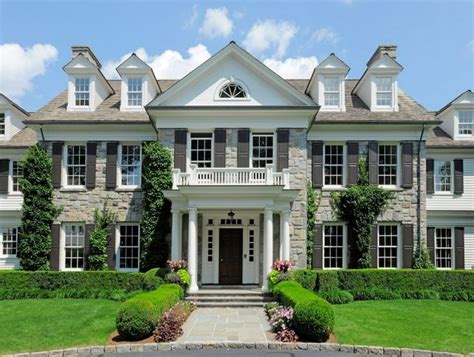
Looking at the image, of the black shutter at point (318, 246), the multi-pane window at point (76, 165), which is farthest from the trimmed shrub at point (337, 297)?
the multi-pane window at point (76, 165)

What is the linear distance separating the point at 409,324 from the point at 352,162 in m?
9.84

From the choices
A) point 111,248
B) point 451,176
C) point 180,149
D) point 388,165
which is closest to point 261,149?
point 180,149

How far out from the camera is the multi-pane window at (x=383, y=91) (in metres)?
23.1

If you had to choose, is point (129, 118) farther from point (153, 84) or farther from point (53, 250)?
point (53, 250)

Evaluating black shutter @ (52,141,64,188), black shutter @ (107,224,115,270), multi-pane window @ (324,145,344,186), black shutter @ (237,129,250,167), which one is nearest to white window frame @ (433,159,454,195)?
multi-pane window @ (324,145,344,186)

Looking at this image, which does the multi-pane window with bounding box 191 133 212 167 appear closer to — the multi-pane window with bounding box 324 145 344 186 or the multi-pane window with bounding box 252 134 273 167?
the multi-pane window with bounding box 252 134 273 167

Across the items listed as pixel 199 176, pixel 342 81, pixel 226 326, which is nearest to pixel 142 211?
pixel 199 176

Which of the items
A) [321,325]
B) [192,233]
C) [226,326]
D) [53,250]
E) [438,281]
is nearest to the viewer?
[321,325]

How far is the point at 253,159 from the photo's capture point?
2081 centimetres

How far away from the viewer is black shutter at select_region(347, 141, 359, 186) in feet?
71.8

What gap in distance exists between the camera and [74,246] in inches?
864

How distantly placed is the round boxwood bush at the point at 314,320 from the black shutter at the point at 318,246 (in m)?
9.31

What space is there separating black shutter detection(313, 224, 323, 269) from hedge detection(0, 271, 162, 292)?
8.16 metres

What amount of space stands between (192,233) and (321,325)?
322 inches
